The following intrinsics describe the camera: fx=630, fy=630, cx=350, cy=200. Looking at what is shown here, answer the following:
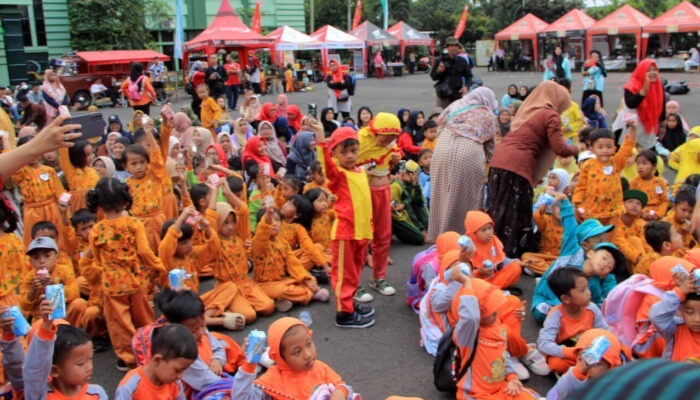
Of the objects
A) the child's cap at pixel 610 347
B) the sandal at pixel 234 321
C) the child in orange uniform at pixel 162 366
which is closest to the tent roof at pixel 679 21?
the sandal at pixel 234 321

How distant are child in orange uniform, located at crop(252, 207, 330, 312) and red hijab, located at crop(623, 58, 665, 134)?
5.20m

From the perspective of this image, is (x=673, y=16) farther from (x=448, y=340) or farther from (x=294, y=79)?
(x=448, y=340)

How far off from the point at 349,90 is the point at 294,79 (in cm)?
1354

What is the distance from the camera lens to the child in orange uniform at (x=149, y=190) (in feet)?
17.6

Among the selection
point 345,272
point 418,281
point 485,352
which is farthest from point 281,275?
point 485,352

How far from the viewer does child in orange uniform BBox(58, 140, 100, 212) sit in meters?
5.86

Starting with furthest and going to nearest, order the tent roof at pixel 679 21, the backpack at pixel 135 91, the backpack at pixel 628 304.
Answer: the tent roof at pixel 679 21 → the backpack at pixel 135 91 → the backpack at pixel 628 304

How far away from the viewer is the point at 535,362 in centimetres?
412

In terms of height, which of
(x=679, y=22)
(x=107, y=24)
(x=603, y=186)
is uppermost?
(x=107, y=24)

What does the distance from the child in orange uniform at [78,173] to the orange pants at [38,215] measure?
0.90ft

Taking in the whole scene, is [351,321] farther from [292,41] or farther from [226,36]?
[292,41]

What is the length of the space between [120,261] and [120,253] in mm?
63

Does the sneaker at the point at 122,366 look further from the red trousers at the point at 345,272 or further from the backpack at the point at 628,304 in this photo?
the backpack at the point at 628,304

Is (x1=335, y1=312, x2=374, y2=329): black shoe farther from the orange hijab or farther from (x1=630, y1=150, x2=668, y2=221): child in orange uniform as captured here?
(x1=630, y1=150, x2=668, y2=221): child in orange uniform
